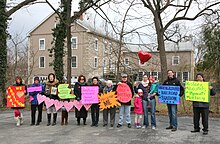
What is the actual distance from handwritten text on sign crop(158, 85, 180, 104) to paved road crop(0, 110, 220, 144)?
947mm

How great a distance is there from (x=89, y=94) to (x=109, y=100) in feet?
2.49

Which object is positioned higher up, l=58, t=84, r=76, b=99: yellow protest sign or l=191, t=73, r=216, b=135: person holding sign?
l=58, t=84, r=76, b=99: yellow protest sign

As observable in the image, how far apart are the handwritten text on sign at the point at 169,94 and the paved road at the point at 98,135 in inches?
37.3

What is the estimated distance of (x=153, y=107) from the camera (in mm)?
9484

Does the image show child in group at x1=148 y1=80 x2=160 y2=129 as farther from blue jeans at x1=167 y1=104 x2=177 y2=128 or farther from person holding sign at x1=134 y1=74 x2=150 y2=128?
blue jeans at x1=167 y1=104 x2=177 y2=128

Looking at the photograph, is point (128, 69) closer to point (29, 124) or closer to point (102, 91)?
point (102, 91)

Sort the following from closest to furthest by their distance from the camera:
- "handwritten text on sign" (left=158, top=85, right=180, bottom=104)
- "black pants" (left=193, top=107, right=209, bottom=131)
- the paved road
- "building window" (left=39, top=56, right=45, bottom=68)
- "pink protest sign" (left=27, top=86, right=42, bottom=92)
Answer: the paved road, "black pants" (left=193, top=107, right=209, bottom=131), "handwritten text on sign" (left=158, top=85, right=180, bottom=104), "pink protest sign" (left=27, top=86, right=42, bottom=92), "building window" (left=39, top=56, right=45, bottom=68)

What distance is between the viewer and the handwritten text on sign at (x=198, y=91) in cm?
887

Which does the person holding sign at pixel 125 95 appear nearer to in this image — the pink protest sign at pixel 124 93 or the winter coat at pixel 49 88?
the pink protest sign at pixel 124 93

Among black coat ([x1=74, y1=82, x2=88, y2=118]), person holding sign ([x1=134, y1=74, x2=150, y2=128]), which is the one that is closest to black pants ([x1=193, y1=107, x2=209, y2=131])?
person holding sign ([x1=134, y1=74, x2=150, y2=128])

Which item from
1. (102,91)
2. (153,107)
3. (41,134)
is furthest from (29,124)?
(153,107)

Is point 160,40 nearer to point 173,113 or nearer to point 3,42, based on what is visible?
point 3,42

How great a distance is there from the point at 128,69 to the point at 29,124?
6.51 m

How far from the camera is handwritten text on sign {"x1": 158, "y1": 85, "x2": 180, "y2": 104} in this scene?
927cm
